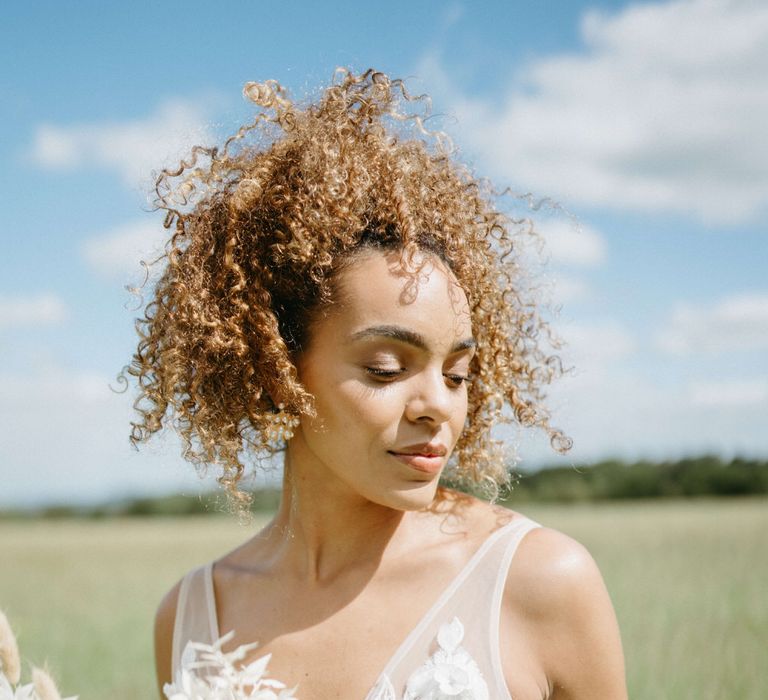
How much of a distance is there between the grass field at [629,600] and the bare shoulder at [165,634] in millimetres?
559

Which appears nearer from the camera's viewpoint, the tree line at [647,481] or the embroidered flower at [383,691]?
the embroidered flower at [383,691]

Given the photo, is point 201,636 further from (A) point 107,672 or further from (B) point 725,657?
(A) point 107,672

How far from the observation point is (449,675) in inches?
113

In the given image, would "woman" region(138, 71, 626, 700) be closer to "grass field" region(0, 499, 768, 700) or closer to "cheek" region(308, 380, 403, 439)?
"cheek" region(308, 380, 403, 439)

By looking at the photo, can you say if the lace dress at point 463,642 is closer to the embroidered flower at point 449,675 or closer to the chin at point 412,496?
the embroidered flower at point 449,675

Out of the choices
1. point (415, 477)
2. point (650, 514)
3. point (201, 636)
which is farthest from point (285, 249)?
point (650, 514)

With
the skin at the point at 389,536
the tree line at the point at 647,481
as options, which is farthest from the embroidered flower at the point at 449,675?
the tree line at the point at 647,481

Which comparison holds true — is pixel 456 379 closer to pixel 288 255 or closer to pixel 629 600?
pixel 288 255

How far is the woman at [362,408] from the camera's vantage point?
2.95m

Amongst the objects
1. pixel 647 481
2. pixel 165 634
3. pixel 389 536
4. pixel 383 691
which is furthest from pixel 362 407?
pixel 647 481

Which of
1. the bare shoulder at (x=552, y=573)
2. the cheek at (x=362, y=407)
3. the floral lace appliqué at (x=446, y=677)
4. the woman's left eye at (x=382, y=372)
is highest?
the woman's left eye at (x=382, y=372)

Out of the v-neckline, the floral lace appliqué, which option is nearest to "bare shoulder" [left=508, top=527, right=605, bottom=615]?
the v-neckline

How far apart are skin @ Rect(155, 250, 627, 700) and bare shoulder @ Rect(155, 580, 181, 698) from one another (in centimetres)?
29

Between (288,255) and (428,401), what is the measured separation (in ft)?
2.52
